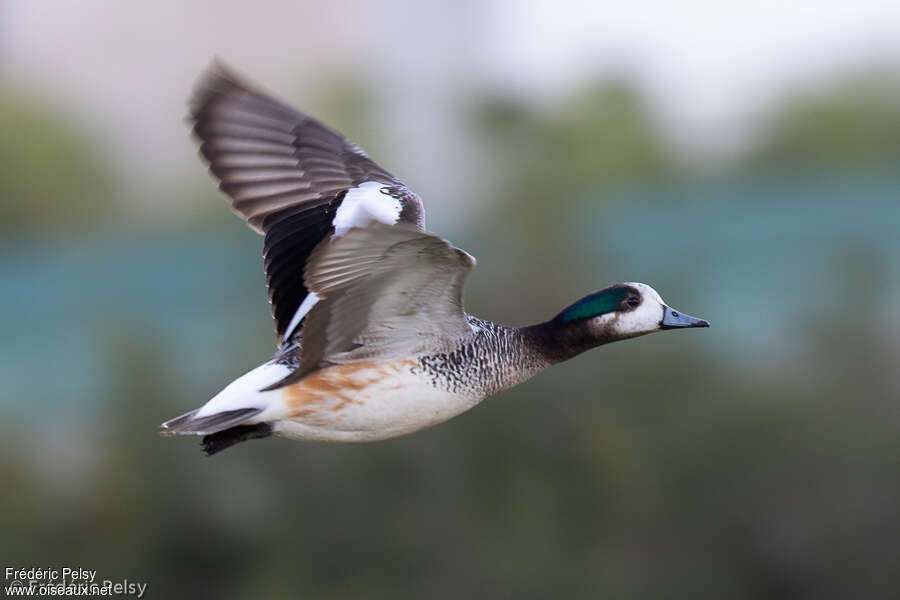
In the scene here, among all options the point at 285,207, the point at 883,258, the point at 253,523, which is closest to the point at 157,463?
the point at 253,523

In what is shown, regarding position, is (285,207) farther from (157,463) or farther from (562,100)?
(562,100)

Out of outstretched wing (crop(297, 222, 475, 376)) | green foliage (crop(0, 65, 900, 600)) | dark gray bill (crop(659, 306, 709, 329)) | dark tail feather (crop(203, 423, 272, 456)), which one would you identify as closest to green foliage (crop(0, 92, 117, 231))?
green foliage (crop(0, 65, 900, 600))

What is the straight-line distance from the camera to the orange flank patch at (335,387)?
3705 millimetres

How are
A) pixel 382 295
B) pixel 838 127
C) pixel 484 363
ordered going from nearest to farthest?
pixel 382 295 < pixel 484 363 < pixel 838 127

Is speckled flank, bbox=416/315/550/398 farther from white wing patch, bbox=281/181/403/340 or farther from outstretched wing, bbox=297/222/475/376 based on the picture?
white wing patch, bbox=281/181/403/340

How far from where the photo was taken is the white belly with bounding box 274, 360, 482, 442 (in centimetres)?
369

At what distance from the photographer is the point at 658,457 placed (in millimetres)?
11602

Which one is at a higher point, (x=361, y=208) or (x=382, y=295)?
(x=361, y=208)

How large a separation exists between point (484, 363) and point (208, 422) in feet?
2.58

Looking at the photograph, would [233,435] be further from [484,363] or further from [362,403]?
[484,363]

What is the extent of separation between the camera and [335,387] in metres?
3.72

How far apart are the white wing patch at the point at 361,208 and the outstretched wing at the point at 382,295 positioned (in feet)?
0.72

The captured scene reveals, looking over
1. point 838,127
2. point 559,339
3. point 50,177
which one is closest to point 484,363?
point 559,339

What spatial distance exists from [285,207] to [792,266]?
1079cm
